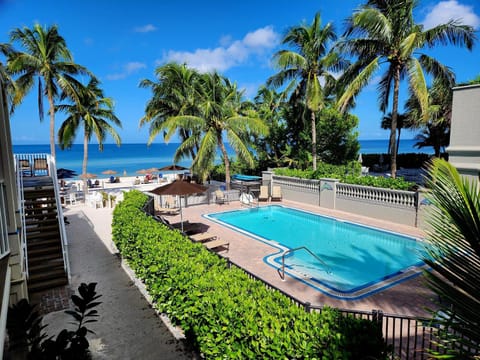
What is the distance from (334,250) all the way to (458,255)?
32.6ft

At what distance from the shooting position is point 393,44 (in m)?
13.9

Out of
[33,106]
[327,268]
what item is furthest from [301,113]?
[33,106]

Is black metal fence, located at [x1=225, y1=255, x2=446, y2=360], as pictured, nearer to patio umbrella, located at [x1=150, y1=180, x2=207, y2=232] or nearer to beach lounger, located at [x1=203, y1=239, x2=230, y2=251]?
beach lounger, located at [x1=203, y1=239, x2=230, y2=251]

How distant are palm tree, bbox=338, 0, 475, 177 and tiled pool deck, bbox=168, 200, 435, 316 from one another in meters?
4.36

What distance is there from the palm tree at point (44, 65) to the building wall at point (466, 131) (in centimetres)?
1900

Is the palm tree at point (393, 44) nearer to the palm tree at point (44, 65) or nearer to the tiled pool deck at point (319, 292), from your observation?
the tiled pool deck at point (319, 292)

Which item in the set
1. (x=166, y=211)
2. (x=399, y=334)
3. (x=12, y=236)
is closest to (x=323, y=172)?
(x=166, y=211)

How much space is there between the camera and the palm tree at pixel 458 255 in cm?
163

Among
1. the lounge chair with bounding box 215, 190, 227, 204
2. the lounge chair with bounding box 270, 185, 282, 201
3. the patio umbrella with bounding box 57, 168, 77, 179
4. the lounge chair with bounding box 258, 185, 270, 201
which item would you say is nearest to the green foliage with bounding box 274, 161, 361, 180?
the lounge chair with bounding box 270, 185, 282, 201

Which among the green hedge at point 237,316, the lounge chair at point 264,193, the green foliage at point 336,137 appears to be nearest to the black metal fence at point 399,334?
the green hedge at point 237,316

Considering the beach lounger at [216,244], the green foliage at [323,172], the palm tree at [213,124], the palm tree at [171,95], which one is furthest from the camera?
the palm tree at [171,95]

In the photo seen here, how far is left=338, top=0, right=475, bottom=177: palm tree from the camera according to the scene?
42.5 feet

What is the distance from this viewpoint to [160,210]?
15734mm

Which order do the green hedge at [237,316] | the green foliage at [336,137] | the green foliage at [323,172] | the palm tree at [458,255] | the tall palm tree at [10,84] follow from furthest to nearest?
the green foliage at [336,137] → the green foliage at [323,172] → the tall palm tree at [10,84] → the green hedge at [237,316] → the palm tree at [458,255]
